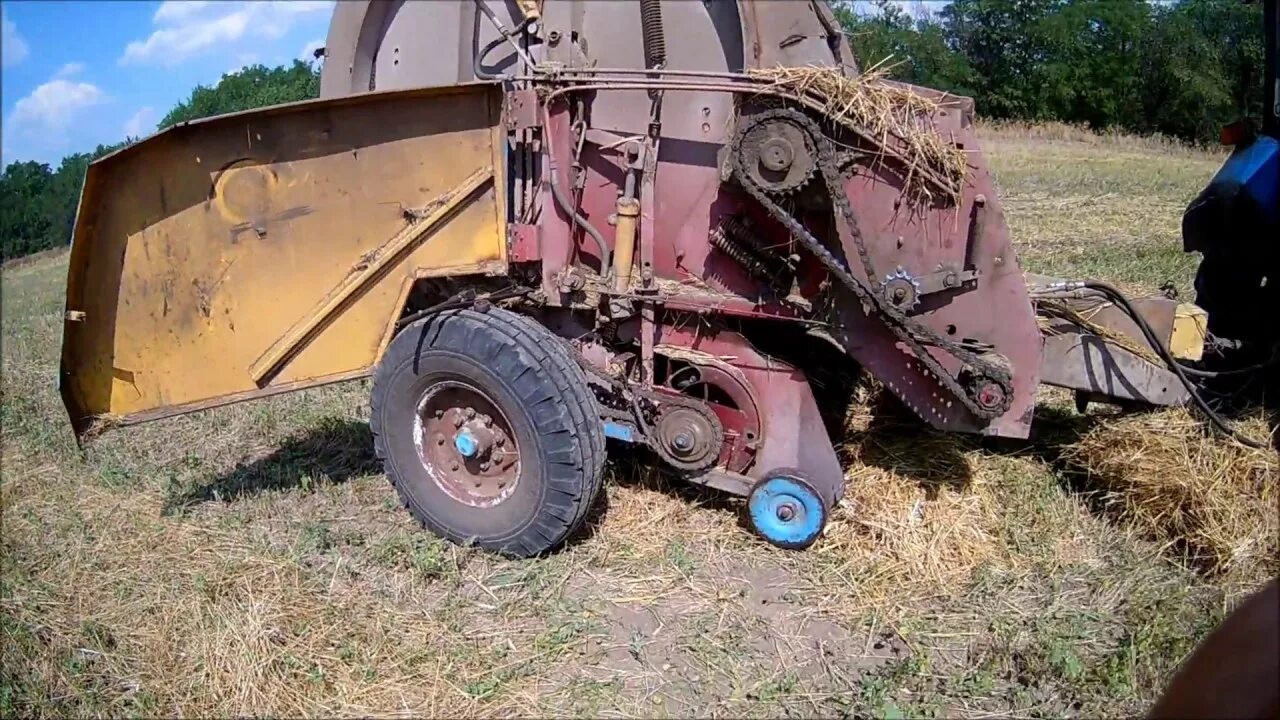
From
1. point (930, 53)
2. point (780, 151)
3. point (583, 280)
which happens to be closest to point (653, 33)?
point (780, 151)

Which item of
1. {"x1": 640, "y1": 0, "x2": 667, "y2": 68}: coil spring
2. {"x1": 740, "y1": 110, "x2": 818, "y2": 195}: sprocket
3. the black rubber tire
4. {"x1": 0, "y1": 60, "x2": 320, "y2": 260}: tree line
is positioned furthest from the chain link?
{"x1": 0, "y1": 60, "x2": 320, "y2": 260}: tree line

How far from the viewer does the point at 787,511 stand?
12.1 ft

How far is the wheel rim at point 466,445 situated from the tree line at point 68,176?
1.43m

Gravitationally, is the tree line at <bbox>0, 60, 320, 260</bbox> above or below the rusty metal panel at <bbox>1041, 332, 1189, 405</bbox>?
above

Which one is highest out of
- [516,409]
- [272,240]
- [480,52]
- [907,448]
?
[480,52]

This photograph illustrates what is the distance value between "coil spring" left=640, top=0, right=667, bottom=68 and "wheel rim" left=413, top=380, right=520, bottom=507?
1.62 m

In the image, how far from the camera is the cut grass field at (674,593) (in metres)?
3.09

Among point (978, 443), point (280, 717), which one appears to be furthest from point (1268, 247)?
point (280, 717)

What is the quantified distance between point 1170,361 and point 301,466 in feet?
13.7

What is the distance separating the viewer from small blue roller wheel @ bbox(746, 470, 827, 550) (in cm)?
365

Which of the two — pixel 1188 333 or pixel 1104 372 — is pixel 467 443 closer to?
pixel 1104 372

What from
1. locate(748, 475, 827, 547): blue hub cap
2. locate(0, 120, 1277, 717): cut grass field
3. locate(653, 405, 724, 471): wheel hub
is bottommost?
locate(0, 120, 1277, 717): cut grass field

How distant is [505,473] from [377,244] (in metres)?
1.11

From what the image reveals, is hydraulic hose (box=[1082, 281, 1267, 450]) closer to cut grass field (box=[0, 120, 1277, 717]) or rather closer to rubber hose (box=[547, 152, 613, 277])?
cut grass field (box=[0, 120, 1277, 717])
